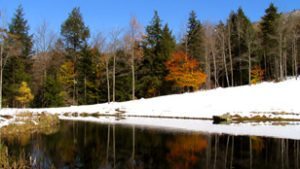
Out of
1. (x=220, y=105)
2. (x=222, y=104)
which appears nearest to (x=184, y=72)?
(x=222, y=104)

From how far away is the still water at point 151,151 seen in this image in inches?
515

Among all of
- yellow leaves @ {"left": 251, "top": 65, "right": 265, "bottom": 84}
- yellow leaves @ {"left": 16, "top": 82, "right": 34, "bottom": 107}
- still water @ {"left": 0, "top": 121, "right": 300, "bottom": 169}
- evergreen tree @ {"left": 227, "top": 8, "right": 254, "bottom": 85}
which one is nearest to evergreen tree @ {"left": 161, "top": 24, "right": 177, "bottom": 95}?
evergreen tree @ {"left": 227, "top": 8, "right": 254, "bottom": 85}

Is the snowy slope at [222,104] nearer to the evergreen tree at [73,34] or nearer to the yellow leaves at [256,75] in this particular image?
the yellow leaves at [256,75]

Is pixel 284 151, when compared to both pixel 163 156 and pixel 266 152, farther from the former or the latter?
pixel 163 156

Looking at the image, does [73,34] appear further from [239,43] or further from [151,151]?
[151,151]

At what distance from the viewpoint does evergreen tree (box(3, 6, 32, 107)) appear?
5609 centimetres

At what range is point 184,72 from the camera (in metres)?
52.6

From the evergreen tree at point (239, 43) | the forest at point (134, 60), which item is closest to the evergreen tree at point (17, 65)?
the forest at point (134, 60)

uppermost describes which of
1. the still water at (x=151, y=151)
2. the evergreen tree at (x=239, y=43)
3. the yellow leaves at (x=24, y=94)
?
the evergreen tree at (x=239, y=43)

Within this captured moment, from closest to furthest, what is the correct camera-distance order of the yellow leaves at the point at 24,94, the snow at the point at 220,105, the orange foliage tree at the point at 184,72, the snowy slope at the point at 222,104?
the snow at the point at 220,105 < the snowy slope at the point at 222,104 < the orange foliage tree at the point at 184,72 < the yellow leaves at the point at 24,94

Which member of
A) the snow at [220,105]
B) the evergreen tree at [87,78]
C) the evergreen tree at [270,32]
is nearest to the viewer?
the snow at [220,105]

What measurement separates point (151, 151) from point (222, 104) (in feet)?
80.6

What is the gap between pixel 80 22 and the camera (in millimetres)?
65938

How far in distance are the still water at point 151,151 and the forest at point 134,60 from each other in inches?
1263
